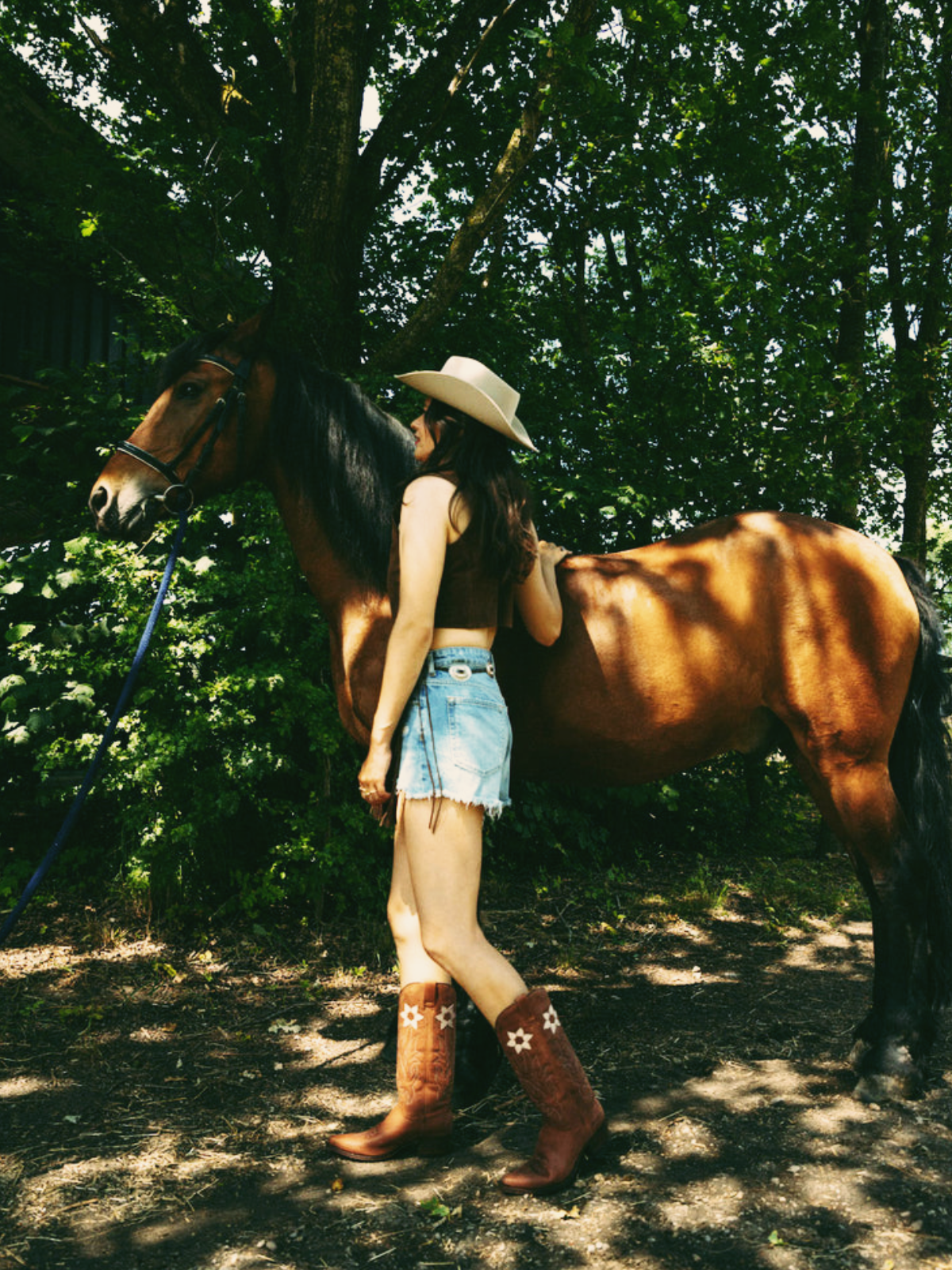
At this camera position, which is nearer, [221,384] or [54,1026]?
[221,384]

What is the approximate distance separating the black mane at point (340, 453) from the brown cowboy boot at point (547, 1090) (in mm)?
1442

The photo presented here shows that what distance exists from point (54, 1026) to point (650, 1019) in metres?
2.43

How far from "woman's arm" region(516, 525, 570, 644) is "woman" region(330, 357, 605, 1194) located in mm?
103

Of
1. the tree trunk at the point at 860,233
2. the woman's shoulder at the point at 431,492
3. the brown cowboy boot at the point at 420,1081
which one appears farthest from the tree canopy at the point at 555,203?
the brown cowboy boot at the point at 420,1081

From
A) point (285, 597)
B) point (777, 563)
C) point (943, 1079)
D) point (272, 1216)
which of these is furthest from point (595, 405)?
point (272, 1216)

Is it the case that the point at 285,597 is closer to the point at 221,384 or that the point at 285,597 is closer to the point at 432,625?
the point at 221,384

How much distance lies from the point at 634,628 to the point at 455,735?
978 millimetres

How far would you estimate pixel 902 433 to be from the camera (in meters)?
8.20

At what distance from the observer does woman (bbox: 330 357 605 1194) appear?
8.03ft

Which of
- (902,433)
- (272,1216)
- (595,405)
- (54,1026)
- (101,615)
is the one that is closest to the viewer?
(272,1216)

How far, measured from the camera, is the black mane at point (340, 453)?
317 cm

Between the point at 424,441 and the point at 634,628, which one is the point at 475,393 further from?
the point at 634,628

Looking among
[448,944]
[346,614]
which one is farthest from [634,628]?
[448,944]

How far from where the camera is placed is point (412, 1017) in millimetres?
2670
